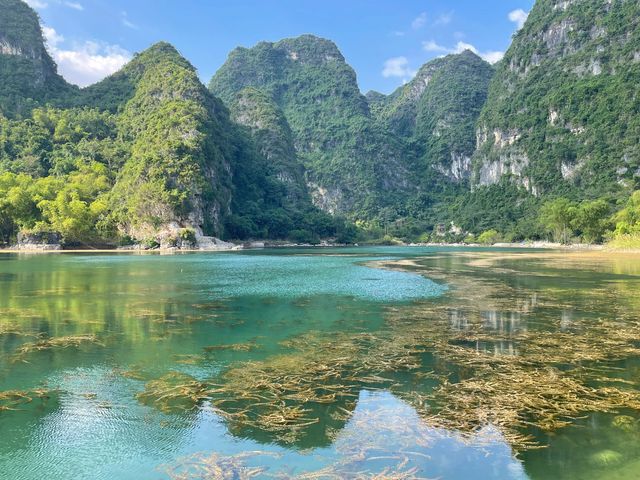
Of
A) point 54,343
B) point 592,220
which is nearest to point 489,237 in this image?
point 592,220

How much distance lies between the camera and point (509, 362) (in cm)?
1216

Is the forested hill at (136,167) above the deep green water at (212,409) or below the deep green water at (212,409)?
above

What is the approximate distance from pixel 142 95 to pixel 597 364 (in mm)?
170871

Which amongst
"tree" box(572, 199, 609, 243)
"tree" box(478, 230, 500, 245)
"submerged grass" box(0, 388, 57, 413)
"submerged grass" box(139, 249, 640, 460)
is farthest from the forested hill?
"submerged grass" box(139, 249, 640, 460)

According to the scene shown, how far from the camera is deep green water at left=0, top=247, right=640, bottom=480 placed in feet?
22.7

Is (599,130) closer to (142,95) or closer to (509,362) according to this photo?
(142,95)

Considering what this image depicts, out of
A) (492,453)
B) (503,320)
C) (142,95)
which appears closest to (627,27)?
(142,95)

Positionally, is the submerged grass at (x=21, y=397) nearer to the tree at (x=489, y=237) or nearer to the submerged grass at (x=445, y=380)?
the submerged grass at (x=445, y=380)

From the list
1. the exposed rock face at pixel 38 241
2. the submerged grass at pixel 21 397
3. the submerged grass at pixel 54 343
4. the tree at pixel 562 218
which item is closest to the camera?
the submerged grass at pixel 21 397

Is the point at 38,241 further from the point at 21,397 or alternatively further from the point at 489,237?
the point at 489,237

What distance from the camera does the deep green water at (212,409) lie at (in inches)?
272

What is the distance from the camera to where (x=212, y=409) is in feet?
29.6

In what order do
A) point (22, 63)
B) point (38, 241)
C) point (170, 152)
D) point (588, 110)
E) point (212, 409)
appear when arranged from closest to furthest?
1. point (212, 409)
2. point (38, 241)
3. point (170, 152)
4. point (22, 63)
5. point (588, 110)

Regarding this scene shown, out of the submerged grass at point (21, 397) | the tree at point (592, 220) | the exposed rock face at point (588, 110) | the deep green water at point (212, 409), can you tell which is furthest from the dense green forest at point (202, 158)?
the submerged grass at point (21, 397)
